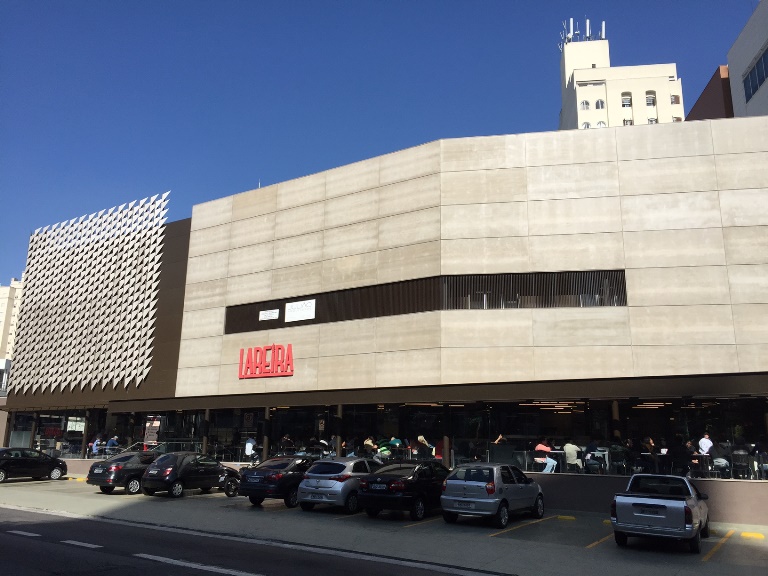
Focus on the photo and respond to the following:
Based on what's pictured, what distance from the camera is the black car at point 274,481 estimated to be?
2019cm

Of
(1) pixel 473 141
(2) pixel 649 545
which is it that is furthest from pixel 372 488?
(1) pixel 473 141

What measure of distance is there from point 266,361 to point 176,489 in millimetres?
9133

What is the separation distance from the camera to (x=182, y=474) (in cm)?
2339

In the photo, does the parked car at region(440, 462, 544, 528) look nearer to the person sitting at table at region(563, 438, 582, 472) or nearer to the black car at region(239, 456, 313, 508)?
the person sitting at table at region(563, 438, 582, 472)

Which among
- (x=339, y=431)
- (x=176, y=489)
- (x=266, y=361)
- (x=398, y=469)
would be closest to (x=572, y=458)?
(x=398, y=469)

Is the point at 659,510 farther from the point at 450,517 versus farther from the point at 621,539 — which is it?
the point at 450,517

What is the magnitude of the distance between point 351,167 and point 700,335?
17.1m

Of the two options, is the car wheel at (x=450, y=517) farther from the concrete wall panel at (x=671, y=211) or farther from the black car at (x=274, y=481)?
the concrete wall panel at (x=671, y=211)

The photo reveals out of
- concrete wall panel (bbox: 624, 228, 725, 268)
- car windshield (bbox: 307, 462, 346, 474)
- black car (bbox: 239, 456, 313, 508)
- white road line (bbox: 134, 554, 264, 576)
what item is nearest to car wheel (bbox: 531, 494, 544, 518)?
car windshield (bbox: 307, 462, 346, 474)

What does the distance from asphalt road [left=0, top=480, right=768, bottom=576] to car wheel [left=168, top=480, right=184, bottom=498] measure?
2560mm

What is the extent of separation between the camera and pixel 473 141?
27828 millimetres

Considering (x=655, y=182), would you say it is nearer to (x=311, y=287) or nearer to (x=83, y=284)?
(x=311, y=287)

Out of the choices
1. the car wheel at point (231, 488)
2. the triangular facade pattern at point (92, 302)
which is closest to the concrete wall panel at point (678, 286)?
the car wheel at point (231, 488)

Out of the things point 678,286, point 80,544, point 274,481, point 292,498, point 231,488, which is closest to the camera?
point 80,544
